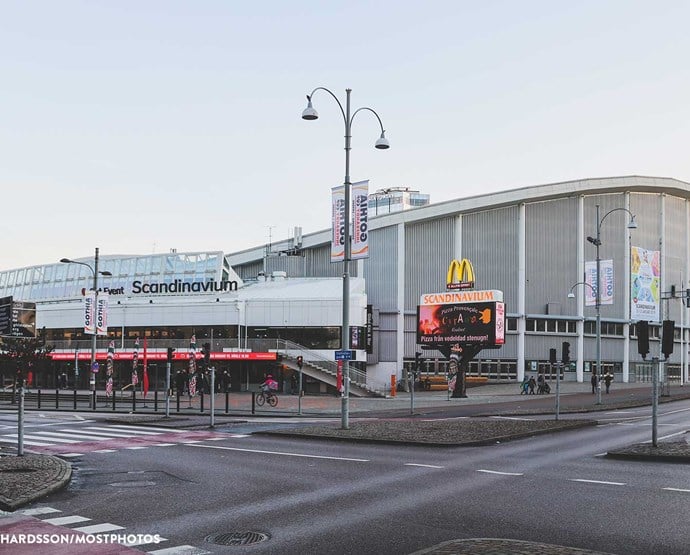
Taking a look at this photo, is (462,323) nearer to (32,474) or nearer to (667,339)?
(667,339)

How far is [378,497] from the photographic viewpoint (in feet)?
39.3

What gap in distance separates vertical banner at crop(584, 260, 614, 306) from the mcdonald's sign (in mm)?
7818

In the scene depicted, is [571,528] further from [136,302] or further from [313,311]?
[136,302]

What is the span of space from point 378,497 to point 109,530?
4.23m

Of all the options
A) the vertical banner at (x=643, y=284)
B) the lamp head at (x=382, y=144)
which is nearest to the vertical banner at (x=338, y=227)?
the lamp head at (x=382, y=144)

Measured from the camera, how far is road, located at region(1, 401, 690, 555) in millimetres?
9242

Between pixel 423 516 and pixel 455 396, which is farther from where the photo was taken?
pixel 455 396

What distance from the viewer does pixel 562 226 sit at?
7344cm

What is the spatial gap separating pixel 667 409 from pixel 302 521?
34047 mm

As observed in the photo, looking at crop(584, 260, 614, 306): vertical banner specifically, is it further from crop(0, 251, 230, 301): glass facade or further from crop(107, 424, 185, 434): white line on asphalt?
crop(0, 251, 230, 301): glass facade

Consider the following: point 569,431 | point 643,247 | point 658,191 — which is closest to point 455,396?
point 569,431

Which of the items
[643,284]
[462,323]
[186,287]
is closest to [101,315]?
[186,287]

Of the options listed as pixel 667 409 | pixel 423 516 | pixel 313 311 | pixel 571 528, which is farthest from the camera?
pixel 313 311

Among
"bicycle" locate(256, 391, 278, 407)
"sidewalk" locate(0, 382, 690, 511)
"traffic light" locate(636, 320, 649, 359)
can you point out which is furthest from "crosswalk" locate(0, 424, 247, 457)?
"bicycle" locate(256, 391, 278, 407)
